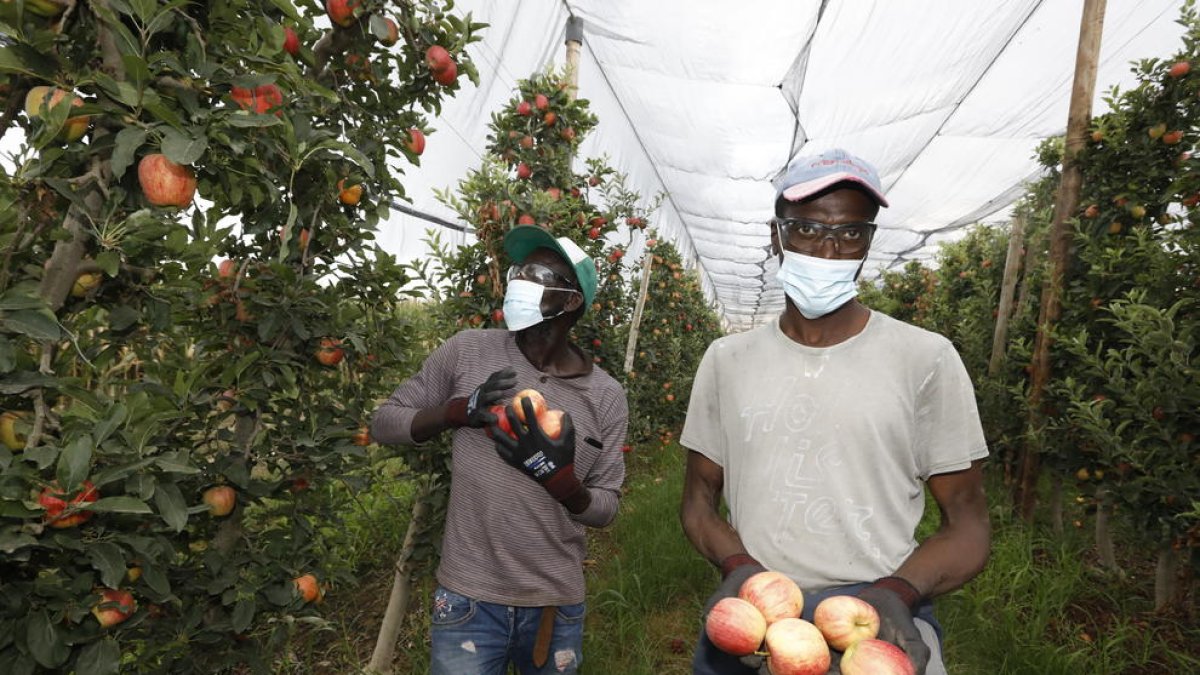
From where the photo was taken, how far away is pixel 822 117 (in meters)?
7.71

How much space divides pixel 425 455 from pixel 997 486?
487 centimetres

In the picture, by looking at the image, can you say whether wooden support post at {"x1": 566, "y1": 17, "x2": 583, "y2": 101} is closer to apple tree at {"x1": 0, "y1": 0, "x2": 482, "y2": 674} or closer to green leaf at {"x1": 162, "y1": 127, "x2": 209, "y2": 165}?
apple tree at {"x1": 0, "y1": 0, "x2": 482, "y2": 674}

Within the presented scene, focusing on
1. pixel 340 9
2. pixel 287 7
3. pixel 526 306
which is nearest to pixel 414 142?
pixel 340 9

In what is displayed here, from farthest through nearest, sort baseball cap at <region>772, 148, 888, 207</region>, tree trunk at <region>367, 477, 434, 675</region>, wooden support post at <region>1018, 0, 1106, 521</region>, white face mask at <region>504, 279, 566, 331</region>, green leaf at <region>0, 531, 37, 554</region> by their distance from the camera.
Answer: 1. wooden support post at <region>1018, 0, 1106, 521</region>
2. tree trunk at <region>367, 477, 434, 675</region>
3. white face mask at <region>504, 279, 566, 331</region>
4. baseball cap at <region>772, 148, 888, 207</region>
5. green leaf at <region>0, 531, 37, 554</region>

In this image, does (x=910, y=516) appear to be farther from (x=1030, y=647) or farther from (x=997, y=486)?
(x=997, y=486)

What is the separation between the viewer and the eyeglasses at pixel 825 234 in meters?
1.41

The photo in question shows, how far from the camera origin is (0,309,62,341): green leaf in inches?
33.6

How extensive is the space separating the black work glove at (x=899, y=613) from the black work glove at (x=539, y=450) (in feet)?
2.56

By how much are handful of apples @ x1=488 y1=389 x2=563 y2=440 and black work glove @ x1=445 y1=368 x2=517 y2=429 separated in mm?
31

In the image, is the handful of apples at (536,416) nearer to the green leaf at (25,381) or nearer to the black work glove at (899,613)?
the black work glove at (899,613)

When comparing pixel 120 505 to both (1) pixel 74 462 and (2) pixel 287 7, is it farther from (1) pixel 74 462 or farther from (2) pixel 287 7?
(2) pixel 287 7

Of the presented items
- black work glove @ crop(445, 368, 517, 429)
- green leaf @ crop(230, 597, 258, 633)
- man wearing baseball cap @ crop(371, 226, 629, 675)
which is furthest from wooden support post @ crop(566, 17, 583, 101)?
green leaf @ crop(230, 597, 258, 633)

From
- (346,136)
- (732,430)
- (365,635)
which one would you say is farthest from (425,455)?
(732,430)

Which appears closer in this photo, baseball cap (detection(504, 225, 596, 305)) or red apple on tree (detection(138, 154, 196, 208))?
red apple on tree (detection(138, 154, 196, 208))
